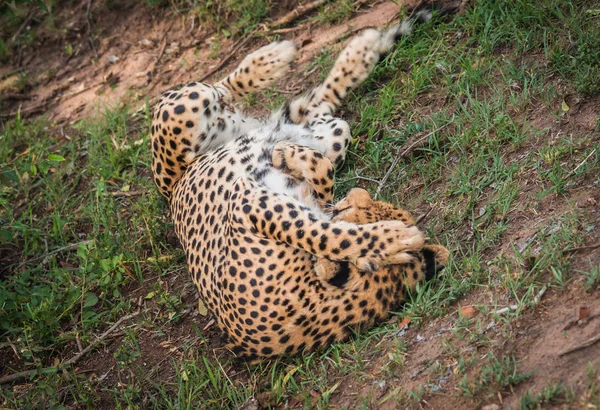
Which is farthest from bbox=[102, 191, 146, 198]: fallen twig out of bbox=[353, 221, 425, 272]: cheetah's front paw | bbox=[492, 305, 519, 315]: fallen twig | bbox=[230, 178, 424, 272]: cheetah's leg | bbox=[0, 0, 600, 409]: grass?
bbox=[492, 305, 519, 315]: fallen twig

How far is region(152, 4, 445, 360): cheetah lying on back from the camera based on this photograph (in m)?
3.79

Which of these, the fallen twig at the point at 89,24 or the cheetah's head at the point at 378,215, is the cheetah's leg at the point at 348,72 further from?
the fallen twig at the point at 89,24

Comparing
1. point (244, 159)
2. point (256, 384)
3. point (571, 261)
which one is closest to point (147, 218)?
point (244, 159)

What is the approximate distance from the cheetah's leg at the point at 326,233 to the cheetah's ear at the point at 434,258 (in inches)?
6.9

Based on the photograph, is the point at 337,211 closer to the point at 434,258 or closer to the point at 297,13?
the point at 434,258

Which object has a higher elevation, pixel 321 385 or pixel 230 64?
pixel 230 64

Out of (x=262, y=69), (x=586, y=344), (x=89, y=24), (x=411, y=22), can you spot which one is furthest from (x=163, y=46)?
(x=586, y=344)

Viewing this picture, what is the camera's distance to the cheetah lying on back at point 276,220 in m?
3.79

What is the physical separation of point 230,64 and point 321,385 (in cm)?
343

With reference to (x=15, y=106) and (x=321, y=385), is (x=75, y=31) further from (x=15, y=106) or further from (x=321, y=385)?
(x=321, y=385)

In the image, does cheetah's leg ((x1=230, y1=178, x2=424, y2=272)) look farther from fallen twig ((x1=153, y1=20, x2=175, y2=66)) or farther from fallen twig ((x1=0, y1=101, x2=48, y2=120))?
fallen twig ((x1=0, y1=101, x2=48, y2=120))

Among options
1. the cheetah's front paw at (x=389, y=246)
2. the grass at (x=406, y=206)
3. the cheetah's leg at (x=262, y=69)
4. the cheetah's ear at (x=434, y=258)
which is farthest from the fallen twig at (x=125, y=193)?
the cheetah's ear at (x=434, y=258)

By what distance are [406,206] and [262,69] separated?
1.67 m

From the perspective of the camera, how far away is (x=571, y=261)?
3.48 m
